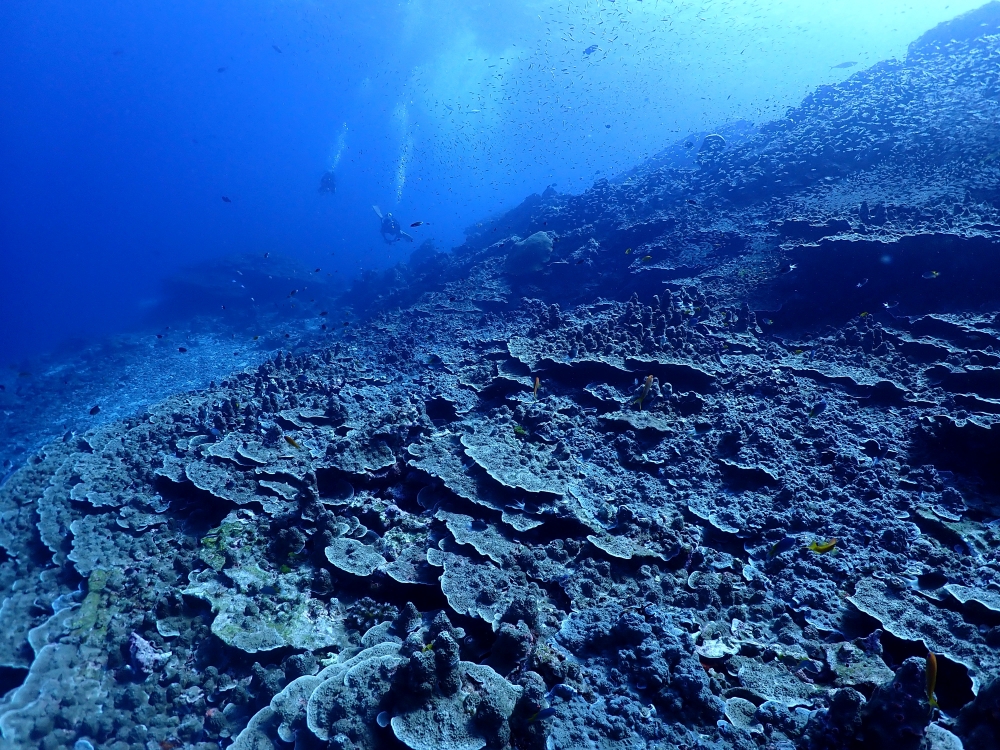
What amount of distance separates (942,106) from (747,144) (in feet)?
21.2

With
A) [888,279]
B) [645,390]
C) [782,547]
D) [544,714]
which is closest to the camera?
[544,714]

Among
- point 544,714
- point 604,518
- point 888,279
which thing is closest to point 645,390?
point 604,518

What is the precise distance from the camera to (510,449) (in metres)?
6.73

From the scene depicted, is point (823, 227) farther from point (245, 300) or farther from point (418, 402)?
point (245, 300)

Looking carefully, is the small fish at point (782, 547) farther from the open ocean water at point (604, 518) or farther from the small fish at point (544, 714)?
the small fish at point (544, 714)

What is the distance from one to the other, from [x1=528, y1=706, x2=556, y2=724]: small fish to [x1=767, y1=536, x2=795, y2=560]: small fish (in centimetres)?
325

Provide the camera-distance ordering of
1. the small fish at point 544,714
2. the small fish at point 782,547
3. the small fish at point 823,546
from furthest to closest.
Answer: the small fish at point 782,547
the small fish at point 823,546
the small fish at point 544,714

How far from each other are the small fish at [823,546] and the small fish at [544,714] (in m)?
3.52

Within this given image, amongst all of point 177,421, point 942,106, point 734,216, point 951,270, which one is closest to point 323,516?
point 177,421

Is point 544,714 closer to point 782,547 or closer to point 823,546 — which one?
point 782,547

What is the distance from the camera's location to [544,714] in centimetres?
325

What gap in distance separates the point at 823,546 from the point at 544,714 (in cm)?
364

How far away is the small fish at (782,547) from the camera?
200 inches

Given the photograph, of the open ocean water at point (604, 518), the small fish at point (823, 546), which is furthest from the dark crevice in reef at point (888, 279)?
the small fish at point (823, 546)
